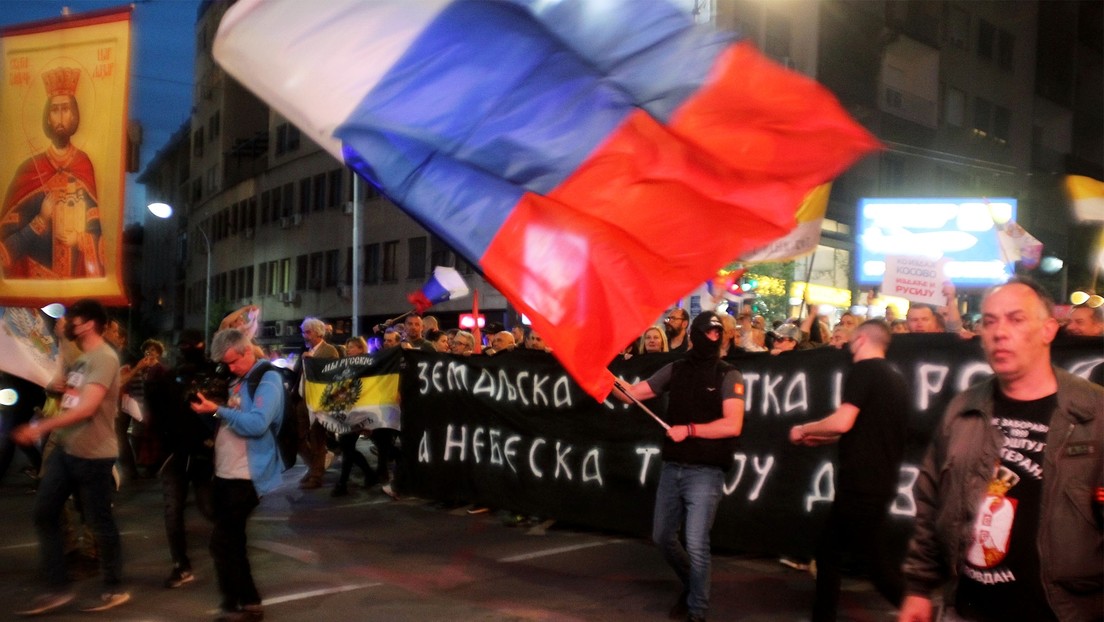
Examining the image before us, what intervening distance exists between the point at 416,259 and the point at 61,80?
3689cm

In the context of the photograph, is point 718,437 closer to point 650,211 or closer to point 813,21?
point 650,211

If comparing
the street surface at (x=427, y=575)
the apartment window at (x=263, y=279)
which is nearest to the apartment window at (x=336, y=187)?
the apartment window at (x=263, y=279)

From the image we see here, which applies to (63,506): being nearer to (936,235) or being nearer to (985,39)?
(936,235)

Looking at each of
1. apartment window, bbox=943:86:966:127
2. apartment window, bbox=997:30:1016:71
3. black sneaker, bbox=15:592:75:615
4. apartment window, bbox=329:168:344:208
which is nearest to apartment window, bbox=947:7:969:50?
apartment window, bbox=943:86:966:127

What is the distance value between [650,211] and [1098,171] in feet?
169

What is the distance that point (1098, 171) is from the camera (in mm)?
50812

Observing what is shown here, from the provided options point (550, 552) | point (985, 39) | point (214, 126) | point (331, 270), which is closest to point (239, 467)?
point (550, 552)

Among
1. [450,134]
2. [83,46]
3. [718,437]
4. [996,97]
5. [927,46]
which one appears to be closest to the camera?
[450,134]

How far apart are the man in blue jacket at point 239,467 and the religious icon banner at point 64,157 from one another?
1242 mm

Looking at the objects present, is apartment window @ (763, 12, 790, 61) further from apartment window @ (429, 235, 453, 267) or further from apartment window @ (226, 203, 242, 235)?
apartment window @ (226, 203, 242, 235)

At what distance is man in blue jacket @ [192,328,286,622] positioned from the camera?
6.39m

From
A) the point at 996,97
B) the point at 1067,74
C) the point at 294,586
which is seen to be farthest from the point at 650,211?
the point at 1067,74

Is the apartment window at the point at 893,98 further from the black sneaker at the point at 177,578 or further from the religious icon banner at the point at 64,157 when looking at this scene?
the black sneaker at the point at 177,578

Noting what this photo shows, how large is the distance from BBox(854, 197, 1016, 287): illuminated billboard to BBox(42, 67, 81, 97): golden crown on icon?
66.3 feet
